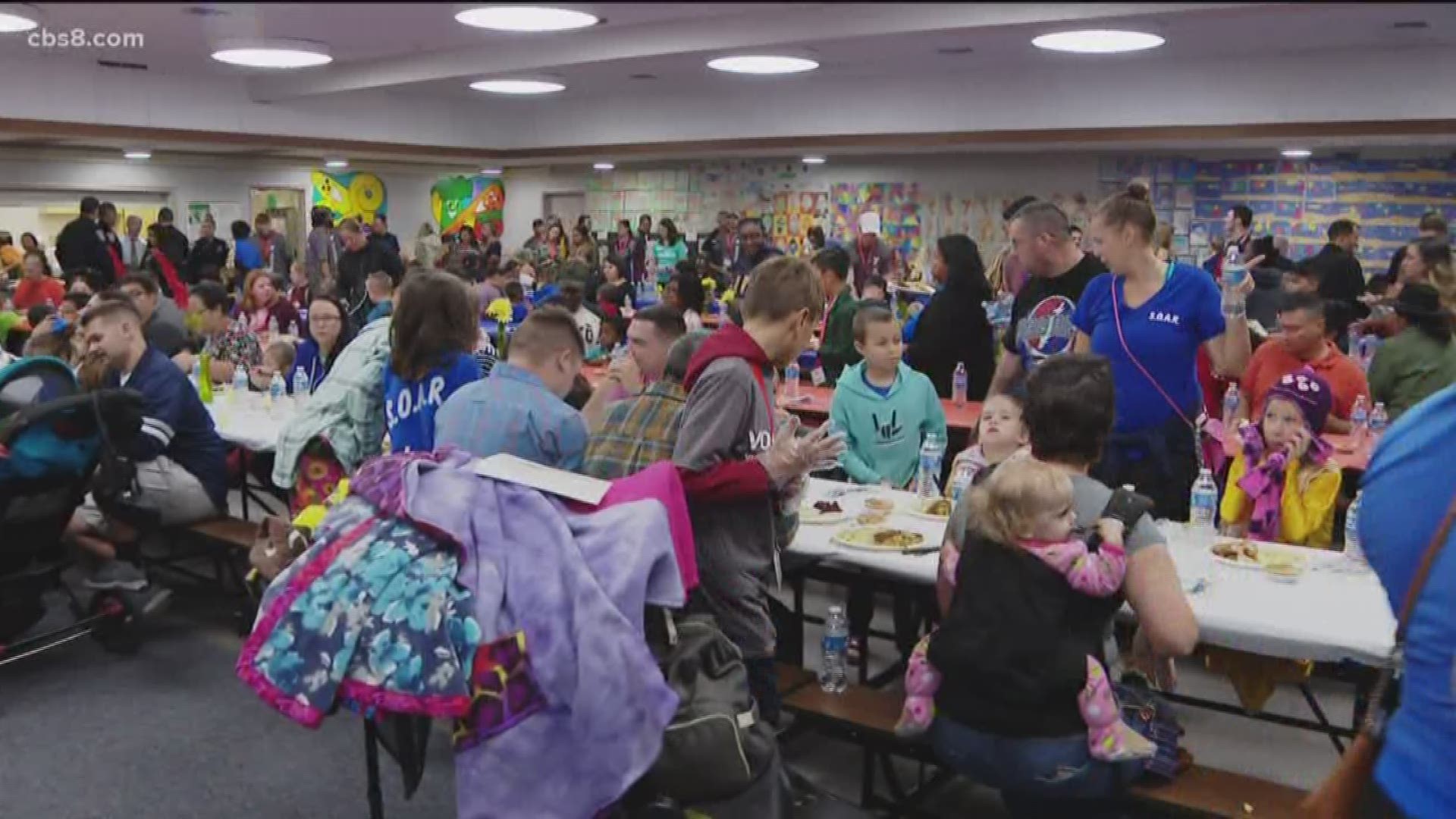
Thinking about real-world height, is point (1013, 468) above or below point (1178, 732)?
above

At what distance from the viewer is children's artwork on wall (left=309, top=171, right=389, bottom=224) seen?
16812mm

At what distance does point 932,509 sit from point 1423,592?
2.33m

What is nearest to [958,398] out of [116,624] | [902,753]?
[902,753]

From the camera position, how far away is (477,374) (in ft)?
13.1

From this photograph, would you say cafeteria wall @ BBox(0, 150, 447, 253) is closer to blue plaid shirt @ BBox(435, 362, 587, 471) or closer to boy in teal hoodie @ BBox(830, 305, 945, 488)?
boy in teal hoodie @ BBox(830, 305, 945, 488)

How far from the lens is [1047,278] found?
14.7 ft

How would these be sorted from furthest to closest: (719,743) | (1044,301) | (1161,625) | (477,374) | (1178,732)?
(1044,301) < (477,374) < (1178,732) < (1161,625) < (719,743)

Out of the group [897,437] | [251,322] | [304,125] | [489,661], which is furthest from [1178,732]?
[304,125]

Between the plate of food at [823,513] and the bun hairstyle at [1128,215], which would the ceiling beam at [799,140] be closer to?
the bun hairstyle at [1128,215]

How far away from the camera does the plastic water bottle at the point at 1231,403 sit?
5.52 m

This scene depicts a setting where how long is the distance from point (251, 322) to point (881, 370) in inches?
212

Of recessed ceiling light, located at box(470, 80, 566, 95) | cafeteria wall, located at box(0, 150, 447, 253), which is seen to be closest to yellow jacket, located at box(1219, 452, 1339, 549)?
recessed ceiling light, located at box(470, 80, 566, 95)

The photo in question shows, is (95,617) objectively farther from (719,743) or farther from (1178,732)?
(1178,732)

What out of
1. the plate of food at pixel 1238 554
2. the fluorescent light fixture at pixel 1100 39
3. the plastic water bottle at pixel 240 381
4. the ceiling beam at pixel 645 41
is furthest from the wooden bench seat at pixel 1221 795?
the fluorescent light fixture at pixel 1100 39
